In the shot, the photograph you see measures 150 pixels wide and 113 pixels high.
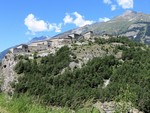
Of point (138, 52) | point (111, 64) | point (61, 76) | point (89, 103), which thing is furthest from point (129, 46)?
point (89, 103)

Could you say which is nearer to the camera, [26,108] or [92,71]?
[26,108]

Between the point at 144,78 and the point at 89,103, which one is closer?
the point at 89,103

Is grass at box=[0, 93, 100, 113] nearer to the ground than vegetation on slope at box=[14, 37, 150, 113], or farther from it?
farther from it

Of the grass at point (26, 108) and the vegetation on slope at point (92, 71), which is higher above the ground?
the grass at point (26, 108)

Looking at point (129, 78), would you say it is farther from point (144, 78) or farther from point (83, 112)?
point (83, 112)

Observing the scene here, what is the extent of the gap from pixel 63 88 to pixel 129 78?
25991 millimetres

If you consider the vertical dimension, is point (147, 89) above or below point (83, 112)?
below

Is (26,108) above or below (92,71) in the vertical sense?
above

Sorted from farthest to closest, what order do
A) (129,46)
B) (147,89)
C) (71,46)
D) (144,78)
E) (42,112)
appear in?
(129,46) → (71,46) → (144,78) → (147,89) → (42,112)

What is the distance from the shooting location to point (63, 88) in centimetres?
12950

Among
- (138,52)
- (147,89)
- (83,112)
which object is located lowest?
(147,89)

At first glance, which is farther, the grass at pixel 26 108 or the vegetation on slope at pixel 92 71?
the vegetation on slope at pixel 92 71

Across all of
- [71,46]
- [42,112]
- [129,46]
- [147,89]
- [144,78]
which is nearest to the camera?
[42,112]

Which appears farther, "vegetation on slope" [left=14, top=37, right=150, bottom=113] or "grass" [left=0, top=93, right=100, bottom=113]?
"vegetation on slope" [left=14, top=37, right=150, bottom=113]
